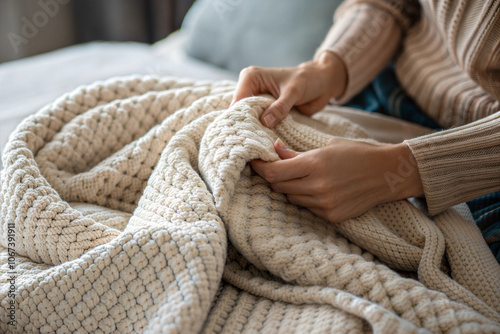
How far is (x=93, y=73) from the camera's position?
112 centimetres

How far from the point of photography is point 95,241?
0.49 meters

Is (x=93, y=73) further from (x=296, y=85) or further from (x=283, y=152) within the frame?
(x=283, y=152)

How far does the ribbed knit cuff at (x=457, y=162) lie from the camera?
22.5 inches

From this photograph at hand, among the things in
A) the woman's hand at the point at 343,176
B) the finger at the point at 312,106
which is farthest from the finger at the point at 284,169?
the finger at the point at 312,106

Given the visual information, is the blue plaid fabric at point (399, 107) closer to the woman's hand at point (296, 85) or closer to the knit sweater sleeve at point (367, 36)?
the knit sweater sleeve at point (367, 36)

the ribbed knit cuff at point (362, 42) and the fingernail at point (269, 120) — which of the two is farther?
the ribbed knit cuff at point (362, 42)

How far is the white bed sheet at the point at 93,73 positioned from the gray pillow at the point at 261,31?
6 centimetres

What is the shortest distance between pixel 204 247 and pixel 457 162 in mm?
388

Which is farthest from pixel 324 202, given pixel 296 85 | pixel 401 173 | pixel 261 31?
pixel 261 31

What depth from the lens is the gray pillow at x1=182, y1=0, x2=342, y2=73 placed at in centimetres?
108

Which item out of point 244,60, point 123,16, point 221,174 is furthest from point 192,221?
point 123,16

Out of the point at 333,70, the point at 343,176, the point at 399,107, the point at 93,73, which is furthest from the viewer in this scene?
the point at 93,73

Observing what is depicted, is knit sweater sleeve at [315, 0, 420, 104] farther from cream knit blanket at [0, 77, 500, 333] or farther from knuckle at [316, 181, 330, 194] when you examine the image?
knuckle at [316, 181, 330, 194]

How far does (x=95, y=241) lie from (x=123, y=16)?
182 centimetres
